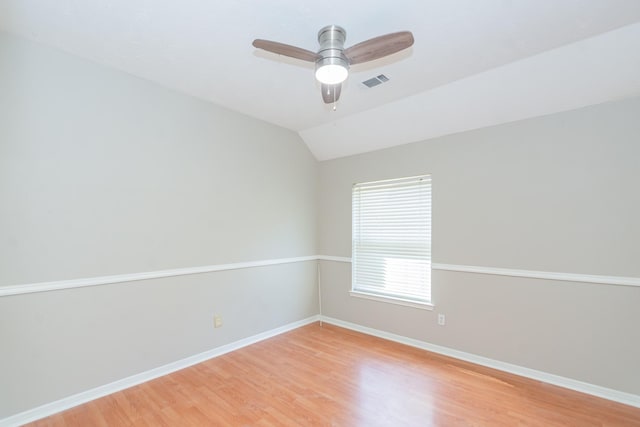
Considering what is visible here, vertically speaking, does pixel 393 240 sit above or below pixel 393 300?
above

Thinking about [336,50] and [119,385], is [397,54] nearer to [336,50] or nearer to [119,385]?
[336,50]

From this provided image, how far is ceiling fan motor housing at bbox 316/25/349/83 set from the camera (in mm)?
1822

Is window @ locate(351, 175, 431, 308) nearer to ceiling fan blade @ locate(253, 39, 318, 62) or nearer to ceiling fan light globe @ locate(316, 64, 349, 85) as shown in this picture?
ceiling fan light globe @ locate(316, 64, 349, 85)

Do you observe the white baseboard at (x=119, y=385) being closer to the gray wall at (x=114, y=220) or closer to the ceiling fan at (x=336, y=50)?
the gray wall at (x=114, y=220)

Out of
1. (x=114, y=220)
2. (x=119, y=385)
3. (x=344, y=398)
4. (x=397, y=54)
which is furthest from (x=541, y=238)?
(x=119, y=385)

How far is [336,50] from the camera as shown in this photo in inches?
71.9

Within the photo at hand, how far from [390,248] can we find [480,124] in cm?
171

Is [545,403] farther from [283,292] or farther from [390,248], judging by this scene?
[283,292]

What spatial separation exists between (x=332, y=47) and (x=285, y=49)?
0.98ft

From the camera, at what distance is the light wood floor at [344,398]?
216 cm

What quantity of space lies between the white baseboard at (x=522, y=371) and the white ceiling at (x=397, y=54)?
2.35m

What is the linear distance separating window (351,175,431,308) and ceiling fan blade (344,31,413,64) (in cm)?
193

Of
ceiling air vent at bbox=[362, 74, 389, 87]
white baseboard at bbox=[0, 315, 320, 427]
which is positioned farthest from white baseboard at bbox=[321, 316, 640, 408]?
ceiling air vent at bbox=[362, 74, 389, 87]

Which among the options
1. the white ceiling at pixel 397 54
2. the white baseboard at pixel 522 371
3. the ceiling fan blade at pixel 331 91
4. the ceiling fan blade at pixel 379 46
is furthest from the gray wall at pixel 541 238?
the ceiling fan blade at pixel 379 46
